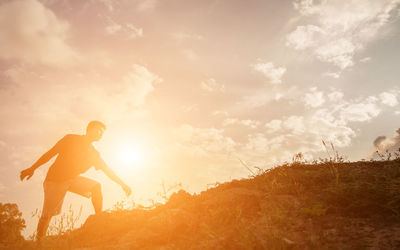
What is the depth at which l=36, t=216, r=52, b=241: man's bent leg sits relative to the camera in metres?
5.03

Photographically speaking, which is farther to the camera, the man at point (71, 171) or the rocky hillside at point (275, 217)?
the man at point (71, 171)

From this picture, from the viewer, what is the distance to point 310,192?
4.81 meters

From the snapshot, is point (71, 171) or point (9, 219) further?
point (9, 219)

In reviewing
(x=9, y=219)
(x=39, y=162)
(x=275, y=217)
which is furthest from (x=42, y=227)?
(x=9, y=219)

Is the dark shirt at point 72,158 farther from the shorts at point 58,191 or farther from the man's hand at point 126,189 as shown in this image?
the man's hand at point 126,189

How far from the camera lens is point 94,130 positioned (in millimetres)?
5914

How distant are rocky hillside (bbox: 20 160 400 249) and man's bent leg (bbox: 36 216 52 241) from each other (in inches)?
8.9

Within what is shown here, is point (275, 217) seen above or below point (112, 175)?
below

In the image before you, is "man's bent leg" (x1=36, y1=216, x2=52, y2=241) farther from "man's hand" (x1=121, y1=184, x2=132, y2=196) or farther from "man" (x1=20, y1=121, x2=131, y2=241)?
"man's hand" (x1=121, y1=184, x2=132, y2=196)

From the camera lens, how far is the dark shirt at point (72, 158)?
5426 millimetres

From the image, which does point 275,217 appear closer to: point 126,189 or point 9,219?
point 126,189

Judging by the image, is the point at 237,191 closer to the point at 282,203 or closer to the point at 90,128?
the point at 282,203

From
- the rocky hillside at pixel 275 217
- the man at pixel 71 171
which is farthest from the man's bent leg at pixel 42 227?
the rocky hillside at pixel 275 217

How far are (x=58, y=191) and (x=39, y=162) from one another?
0.78 m
